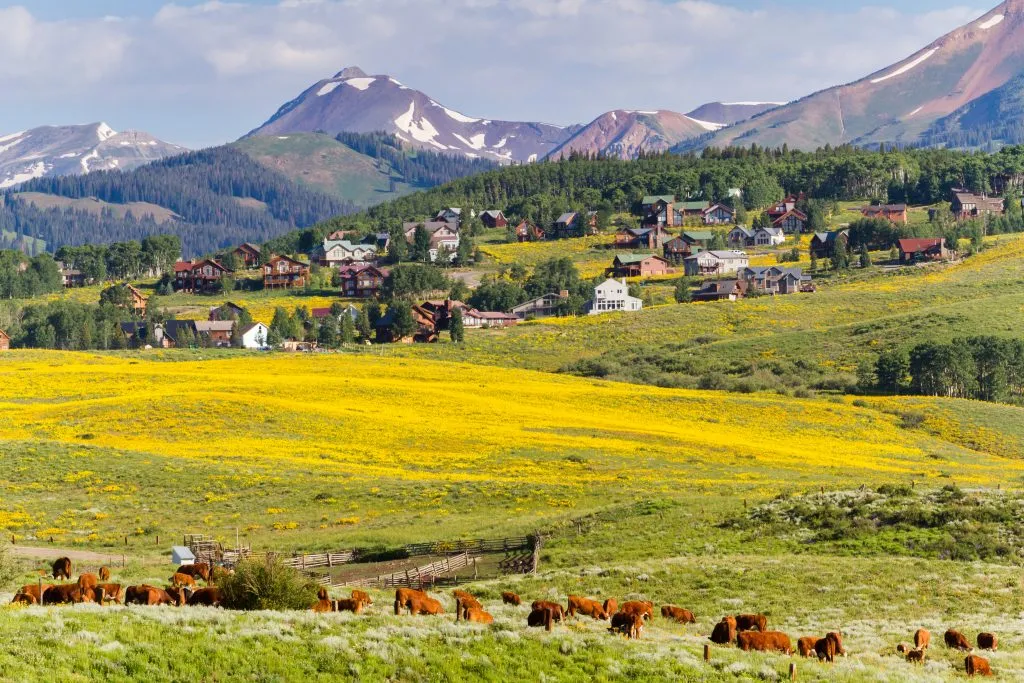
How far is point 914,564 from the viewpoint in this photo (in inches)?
1441

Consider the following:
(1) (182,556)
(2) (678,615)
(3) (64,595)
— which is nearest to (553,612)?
(2) (678,615)

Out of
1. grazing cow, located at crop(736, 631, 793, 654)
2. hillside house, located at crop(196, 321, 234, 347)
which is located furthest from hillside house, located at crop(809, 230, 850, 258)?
grazing cow, located at crop(736, 631, 793, 654)

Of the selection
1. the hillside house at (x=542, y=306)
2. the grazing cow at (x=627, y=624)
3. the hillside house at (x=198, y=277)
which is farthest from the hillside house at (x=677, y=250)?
the grazing cow at (x=627, y=624)

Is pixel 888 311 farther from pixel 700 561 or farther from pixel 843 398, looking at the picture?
pixel 700 561

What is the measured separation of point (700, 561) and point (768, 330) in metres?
95.4

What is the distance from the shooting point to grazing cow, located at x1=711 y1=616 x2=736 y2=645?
2662 centimetres

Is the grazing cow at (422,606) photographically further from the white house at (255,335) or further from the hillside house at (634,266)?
the hillside house at (634,266)

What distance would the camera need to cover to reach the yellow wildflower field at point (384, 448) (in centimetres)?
4862

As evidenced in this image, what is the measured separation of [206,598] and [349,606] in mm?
3201

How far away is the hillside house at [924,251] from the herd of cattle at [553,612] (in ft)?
504

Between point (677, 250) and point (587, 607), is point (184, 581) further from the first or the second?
point (677, 250)

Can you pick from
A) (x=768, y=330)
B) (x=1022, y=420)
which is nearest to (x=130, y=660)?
(x=1022, y=420)

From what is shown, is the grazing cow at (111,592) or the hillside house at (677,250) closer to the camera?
the grazing cow at (111,592)

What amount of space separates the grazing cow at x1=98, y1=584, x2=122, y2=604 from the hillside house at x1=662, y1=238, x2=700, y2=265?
173 m
